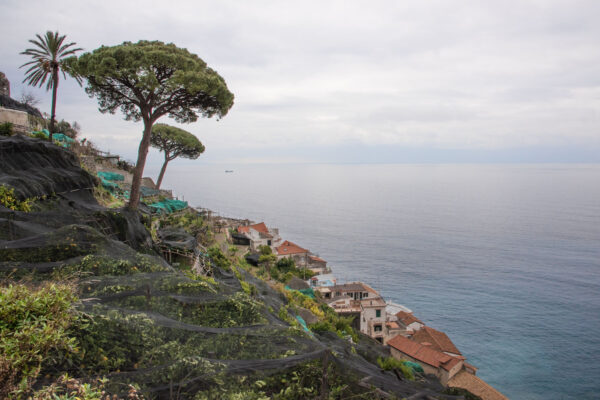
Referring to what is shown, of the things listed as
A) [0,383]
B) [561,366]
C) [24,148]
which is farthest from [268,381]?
[561,366]

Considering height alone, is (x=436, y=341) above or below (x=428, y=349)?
below

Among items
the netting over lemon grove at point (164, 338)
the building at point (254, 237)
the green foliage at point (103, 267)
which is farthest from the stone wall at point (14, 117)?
the building at point (254, 237)

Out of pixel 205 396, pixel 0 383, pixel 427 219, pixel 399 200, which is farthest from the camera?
pixel 399 200

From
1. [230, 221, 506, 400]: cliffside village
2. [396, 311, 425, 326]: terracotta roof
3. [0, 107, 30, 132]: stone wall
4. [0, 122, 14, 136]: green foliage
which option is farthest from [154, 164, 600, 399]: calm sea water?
[0, 107, 30, 132]: stone wall

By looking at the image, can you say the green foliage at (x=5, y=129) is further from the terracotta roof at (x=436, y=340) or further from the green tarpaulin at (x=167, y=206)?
the terracotta roof at (x=436, y=340)

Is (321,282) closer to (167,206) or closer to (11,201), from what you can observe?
(167,206)

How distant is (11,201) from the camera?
957 cm

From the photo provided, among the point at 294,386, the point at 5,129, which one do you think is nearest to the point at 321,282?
the point at 5,129

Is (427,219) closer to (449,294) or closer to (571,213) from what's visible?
(571,213)

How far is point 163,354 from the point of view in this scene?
4.67 m

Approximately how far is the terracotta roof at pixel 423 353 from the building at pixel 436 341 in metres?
1.37

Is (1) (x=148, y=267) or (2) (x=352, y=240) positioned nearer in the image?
(1) (x=148, y=267)

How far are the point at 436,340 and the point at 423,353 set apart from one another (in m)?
3.15

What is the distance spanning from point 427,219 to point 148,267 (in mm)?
92640
